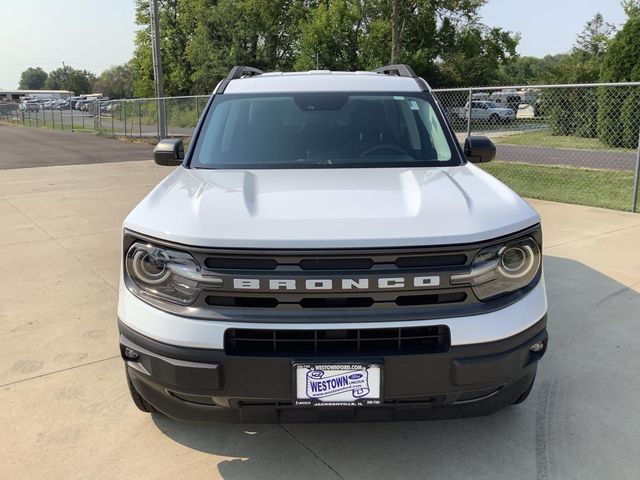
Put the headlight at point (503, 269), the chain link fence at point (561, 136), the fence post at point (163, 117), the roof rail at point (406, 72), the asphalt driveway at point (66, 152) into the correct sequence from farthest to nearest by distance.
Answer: the fence post at point (163, 117)
the asphalt driveway at point (66, 152)
the chain link fence at point (561, 136)
the roof rail at point (406, 72)
the headlight at point (503, 269)

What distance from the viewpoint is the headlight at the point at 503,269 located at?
2287 mm

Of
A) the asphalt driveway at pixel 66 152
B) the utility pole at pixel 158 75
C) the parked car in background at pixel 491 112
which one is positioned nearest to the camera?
the parked car in background at pixel 491 112

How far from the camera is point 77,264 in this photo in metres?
5.83

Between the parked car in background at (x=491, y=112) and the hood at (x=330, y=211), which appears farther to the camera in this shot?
the parked car in background at (x=491, y=112)

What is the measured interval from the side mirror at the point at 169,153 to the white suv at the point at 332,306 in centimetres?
143

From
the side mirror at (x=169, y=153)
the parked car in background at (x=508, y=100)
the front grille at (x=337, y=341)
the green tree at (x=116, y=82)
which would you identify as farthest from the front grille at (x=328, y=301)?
the green tree at (x=116, y=82)

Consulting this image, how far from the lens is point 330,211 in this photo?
2416 mm

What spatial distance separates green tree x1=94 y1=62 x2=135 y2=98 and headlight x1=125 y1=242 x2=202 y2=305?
118562mm

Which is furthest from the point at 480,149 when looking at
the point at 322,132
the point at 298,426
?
the point at 298,426

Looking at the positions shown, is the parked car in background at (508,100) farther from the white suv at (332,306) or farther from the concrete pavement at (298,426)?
the white suv at (332,306)

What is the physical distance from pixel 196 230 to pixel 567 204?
26.1ft

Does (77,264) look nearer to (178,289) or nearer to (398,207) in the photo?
(178,289)

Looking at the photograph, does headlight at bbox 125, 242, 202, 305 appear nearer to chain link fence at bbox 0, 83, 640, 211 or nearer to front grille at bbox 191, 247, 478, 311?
front grille at bbox 191, 247, 478, 311

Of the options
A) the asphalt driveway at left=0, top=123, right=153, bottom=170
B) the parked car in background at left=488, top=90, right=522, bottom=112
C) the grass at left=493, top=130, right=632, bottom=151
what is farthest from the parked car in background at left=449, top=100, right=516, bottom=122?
the asphalt driveway at left=0, top=123, right=153, bottom=170
